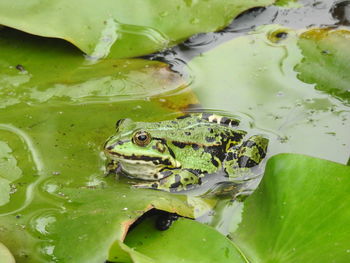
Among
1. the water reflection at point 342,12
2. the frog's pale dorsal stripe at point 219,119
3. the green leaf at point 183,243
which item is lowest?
the green leaf at point 183,243

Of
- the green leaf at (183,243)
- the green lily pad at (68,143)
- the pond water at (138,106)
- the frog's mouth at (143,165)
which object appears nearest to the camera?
the green leaf at (183,243)


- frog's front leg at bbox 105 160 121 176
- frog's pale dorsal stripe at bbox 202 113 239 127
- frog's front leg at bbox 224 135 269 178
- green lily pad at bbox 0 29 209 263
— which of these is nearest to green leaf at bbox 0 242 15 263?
green lily pad at bbox 0 29 209 263

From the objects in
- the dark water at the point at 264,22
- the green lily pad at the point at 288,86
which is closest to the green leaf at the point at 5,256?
the green lily pad at the point at 288,86

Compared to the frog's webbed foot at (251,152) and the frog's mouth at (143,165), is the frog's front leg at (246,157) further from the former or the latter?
the frog's mouth at (143,165)

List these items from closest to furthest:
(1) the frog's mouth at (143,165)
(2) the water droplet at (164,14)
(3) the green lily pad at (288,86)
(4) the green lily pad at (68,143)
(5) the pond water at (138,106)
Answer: (4) the green lily pad at (68,143), (5) the pond water at (138,106), (1) the frog's mouth at (143,165), (3) the green lily pad at (288,86), (2) the water droplet at (164,14)

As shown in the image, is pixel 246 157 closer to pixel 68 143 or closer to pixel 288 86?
pixel 288 86

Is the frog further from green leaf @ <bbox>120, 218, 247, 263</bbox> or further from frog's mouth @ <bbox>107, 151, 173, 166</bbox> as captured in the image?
green leaf @ <bbox>120, 218, 247, 263</bbox>

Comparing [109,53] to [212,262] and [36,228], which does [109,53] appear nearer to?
[36,228]
